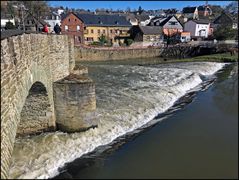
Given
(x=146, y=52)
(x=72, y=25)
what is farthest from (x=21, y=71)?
(x=72, y=25)

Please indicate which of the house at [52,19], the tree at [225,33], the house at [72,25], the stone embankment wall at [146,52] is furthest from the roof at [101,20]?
the tree at [225,33]

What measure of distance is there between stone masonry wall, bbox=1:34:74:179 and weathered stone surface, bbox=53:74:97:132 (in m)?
0.50

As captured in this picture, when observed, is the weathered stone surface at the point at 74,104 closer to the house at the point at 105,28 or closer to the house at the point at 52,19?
the house at the point at 105,28

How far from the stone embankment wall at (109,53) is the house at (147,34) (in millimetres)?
8002

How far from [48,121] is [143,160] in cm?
559

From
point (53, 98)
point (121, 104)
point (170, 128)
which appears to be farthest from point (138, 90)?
point (53, 98)

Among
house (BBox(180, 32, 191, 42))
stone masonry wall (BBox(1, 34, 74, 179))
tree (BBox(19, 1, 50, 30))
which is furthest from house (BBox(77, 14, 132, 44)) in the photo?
stone masonry wall (BBox(1, 34, 74, 179))

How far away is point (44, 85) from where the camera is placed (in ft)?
45.3

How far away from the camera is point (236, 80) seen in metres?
31.9

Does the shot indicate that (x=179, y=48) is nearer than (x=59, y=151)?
No

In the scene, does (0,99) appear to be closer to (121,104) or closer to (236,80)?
(121,104)

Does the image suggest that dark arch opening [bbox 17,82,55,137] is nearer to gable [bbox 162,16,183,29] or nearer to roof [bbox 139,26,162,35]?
roof [bbox 139,26,162,35]

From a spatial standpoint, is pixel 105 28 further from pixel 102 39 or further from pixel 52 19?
pixel 52 19

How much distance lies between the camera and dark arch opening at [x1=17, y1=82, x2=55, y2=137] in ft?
48.7
